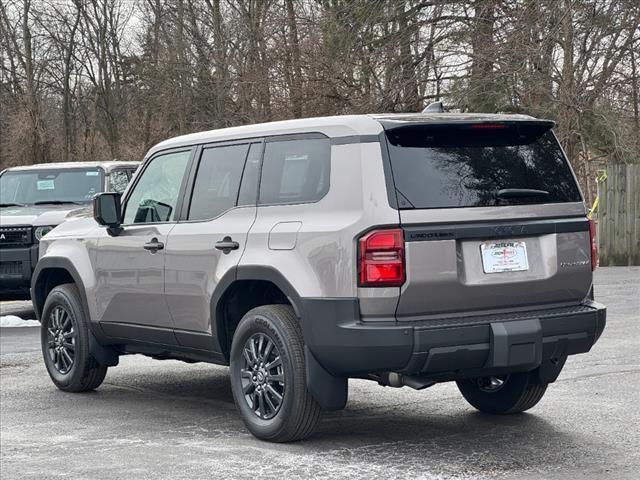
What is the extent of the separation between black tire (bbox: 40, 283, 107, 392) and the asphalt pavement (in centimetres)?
12

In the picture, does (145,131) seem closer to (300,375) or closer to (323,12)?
(323,12)

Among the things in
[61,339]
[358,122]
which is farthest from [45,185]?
Result: [358,122]

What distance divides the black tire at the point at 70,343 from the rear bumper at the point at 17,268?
181 inches

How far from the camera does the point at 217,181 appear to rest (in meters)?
7.74

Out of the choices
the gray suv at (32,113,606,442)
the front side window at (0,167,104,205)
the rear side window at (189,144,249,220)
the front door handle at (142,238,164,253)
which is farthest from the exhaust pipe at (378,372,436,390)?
the front side window at (0,167,104,205)

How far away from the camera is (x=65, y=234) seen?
920 cm

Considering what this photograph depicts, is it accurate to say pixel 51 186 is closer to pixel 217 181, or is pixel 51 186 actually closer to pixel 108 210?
pixel 108 210

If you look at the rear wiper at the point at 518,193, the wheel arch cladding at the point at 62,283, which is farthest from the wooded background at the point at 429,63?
the rear wiper at the point at 518,193

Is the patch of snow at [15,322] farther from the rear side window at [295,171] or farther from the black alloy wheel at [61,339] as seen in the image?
the rear side window at [295,171]

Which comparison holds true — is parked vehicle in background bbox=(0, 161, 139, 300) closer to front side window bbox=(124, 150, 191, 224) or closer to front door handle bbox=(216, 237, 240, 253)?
front side window bbox=(124, 150, 191, 224)

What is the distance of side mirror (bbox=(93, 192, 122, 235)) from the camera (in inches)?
333

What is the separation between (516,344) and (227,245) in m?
1.86

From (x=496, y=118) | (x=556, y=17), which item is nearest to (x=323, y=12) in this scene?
(x=556, y=17)

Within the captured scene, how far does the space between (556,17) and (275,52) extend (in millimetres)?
6246
